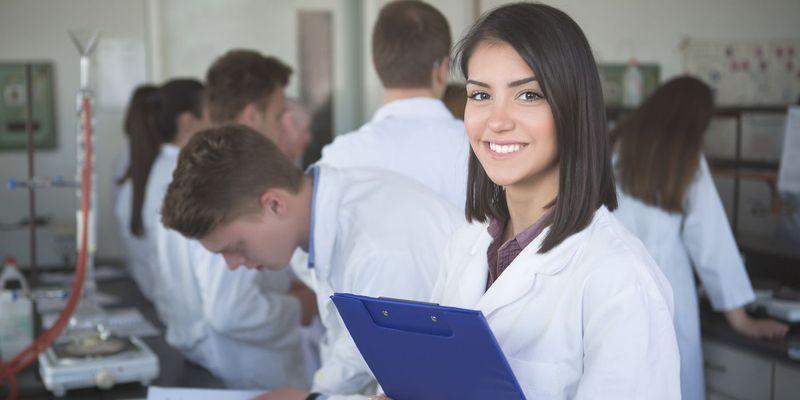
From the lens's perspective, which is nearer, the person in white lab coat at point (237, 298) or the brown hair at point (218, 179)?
the brown hair at point (218, 179)

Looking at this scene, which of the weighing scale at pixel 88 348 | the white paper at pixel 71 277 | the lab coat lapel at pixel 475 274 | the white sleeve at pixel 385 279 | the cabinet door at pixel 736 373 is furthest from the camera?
the white paper at pixel 71 277

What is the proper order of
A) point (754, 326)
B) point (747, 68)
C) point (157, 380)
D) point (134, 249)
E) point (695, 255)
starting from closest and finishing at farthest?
1. point (157, 380)
2. point (754, 326)
3. point (695, 255)
4. point (134, 249)
5. point (747, 68)

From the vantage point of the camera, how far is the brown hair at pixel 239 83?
2.54 metres

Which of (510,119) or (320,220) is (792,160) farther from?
(510,119)

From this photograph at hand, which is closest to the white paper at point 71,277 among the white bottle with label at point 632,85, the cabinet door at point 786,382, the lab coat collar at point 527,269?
the cabinet door at point 786,382

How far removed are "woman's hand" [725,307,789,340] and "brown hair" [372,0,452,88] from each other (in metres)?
1.26

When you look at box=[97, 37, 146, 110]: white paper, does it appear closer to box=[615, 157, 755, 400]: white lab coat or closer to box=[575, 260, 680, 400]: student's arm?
box=[615, 157, 755, 400]: white lab coat

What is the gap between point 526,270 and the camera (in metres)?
1.06

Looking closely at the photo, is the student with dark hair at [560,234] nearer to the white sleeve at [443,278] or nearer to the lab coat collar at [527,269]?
the lab coat collar at [527,269]

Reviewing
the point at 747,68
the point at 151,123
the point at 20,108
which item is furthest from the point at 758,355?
the point at 20,108

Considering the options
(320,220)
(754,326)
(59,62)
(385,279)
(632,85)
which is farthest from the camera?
(632,85)

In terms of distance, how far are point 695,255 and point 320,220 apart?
1.57 metres

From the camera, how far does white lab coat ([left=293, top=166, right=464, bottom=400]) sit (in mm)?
1563

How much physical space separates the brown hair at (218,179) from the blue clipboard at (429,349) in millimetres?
587
